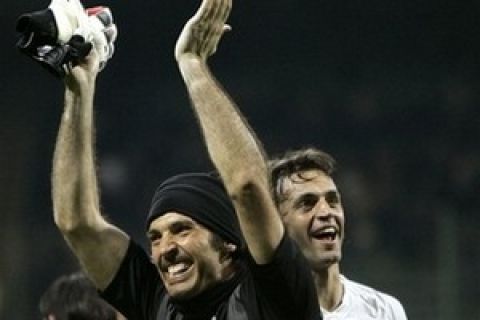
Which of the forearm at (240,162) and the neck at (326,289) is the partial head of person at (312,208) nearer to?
the neck at (326,289)

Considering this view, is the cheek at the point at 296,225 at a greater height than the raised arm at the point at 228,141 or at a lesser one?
lesser

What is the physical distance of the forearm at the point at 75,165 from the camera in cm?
265

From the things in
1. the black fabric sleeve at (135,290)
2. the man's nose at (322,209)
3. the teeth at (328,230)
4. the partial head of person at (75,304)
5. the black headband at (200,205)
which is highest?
the black headband at (200,205)

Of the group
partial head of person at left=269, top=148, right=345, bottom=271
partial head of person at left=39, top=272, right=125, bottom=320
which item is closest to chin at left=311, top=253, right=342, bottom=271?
partial head of person at left=269, top=148, right=345, bottom=271

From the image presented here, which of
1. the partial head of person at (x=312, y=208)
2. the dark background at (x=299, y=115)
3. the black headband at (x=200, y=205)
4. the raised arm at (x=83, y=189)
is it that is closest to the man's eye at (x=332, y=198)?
the partial head of person at (x=312, y=208)

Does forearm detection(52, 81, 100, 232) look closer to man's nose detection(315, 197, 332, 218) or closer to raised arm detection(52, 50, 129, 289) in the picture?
raised arm detection(52, 50, 129, 289)

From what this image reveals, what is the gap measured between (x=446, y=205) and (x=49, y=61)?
356cm

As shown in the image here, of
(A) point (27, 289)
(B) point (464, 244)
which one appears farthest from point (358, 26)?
(A) point (27, 289)

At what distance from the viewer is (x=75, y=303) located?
3.22 meters

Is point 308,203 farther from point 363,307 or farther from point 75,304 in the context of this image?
point 75,304

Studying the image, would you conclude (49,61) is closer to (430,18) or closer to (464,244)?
(464,244)

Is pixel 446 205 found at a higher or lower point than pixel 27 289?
higher

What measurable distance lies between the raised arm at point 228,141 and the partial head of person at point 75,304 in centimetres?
100

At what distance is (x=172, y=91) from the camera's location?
603cm
